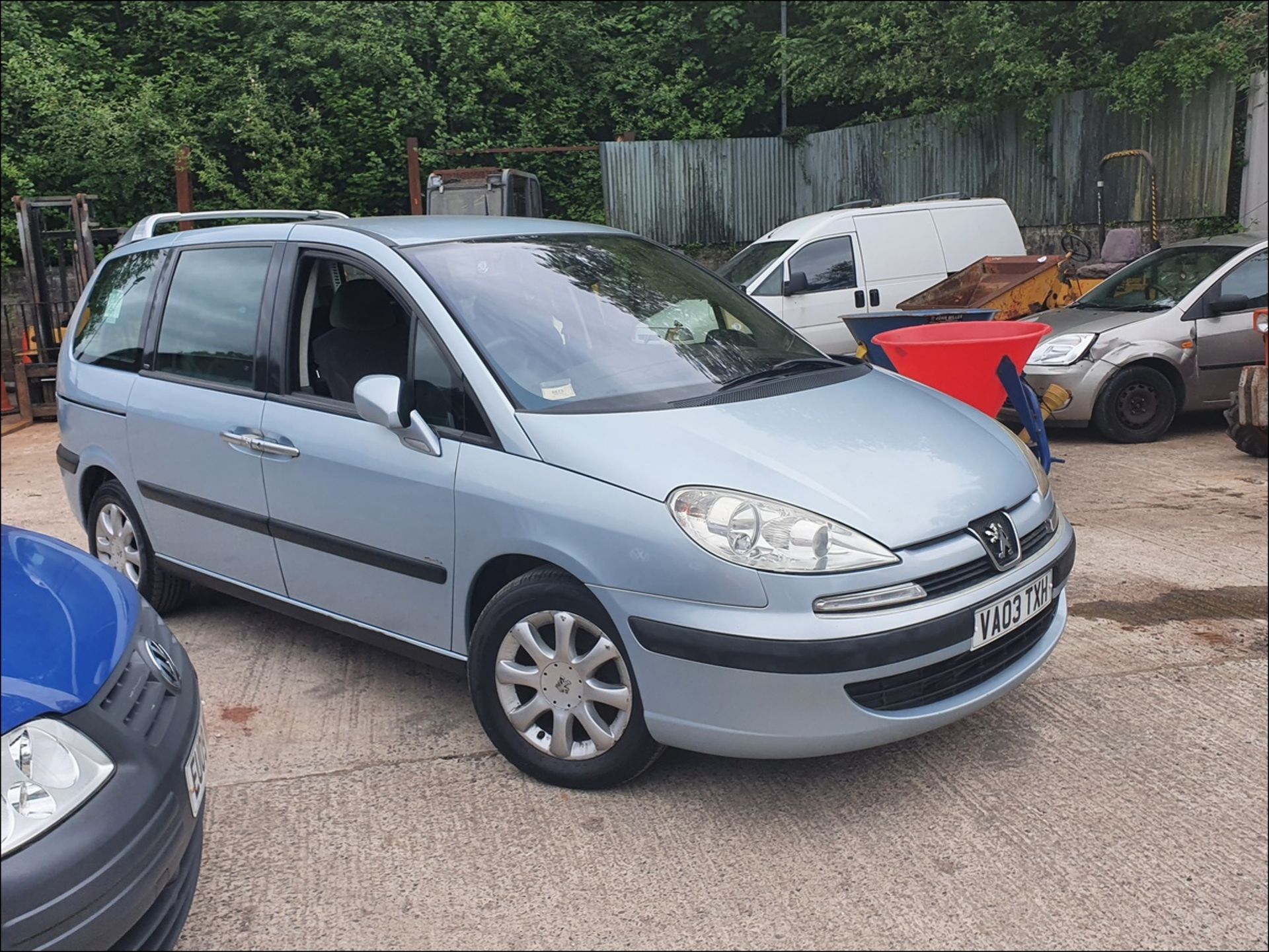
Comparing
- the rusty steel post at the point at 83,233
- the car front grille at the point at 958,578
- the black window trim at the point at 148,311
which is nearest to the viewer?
the car front grille at the point at 958,578

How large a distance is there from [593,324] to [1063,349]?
5.63 metres

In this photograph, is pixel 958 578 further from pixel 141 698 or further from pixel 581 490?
pixel 141 698

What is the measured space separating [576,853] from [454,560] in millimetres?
945

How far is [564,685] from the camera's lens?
10.2 feet

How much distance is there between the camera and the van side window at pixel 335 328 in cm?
393

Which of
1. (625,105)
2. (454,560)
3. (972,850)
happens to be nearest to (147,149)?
(625,105)

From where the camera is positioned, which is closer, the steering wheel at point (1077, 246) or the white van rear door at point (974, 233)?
the white van rear door at point (974, 233)

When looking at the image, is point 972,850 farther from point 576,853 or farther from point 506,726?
point 506,726

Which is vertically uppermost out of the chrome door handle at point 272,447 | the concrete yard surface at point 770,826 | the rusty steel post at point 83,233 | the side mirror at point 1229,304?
the rusty steel post at point 83,233

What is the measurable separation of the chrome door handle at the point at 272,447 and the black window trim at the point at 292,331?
15 cm

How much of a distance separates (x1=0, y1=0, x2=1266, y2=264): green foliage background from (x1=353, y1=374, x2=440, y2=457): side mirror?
12.0 m

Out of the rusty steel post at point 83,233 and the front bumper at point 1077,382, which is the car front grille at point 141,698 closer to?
the front bumper at point 1077,382

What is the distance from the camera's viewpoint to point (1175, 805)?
2.97 metres

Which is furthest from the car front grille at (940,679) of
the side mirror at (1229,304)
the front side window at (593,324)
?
the side mirror at (1229,304)
